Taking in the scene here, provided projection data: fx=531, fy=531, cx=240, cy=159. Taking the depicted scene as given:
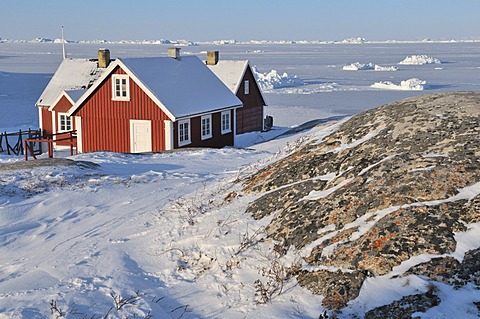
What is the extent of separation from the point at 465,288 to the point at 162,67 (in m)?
23.2

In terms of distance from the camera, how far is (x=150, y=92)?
23.8 m

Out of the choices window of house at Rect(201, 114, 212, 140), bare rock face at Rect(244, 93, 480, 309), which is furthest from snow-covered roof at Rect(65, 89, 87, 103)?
bare rock face at Rect(244, 93, 480, 309)

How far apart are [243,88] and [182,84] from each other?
8.65 meters

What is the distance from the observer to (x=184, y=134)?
24.7 metres

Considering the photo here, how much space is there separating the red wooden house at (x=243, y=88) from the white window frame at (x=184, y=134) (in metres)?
8.70

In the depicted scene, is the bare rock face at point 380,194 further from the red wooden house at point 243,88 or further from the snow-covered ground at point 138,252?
the red wooden house at point 243,88

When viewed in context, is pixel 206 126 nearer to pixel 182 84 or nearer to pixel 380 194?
pixel 182 84

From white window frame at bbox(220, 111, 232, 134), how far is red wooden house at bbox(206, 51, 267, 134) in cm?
448

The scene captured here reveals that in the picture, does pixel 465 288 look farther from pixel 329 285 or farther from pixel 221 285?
pixel 221 285

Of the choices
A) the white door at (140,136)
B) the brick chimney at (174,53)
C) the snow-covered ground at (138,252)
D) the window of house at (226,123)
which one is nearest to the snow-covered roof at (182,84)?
the brick chimney at (174,53)

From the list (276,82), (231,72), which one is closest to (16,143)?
(231,72)

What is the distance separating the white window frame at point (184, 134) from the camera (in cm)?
2434

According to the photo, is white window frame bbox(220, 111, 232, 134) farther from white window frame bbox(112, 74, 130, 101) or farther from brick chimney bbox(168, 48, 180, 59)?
white window frame bbox(112, 74, 130, 101)

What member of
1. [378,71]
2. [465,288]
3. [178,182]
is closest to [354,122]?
[178,182]
